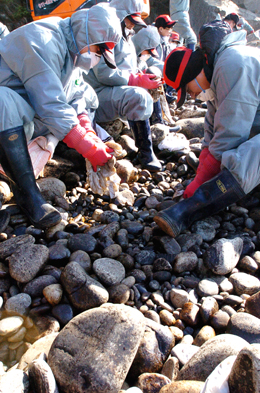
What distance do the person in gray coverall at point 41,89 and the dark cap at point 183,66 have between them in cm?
52

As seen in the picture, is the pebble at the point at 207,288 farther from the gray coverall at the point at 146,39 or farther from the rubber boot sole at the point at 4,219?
the gray coverall at the point at 146,39

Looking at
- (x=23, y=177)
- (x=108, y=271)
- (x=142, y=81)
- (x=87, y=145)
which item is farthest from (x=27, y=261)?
(x=142, y=81)

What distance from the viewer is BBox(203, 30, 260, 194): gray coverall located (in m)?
2.34

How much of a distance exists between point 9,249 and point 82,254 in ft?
1.62

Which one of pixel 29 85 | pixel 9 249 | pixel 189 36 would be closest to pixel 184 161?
pixel 29 85

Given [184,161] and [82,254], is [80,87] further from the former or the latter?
[82,254]

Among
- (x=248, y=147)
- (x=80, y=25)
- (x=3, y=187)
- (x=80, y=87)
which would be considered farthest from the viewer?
(x=80, y=87)

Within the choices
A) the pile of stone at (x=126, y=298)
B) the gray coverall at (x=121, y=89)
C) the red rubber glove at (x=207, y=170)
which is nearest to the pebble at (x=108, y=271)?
the pile of stone at (x=126, y=298)

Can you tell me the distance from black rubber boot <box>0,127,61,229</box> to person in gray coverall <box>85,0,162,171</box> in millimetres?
1536

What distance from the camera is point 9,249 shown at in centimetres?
210

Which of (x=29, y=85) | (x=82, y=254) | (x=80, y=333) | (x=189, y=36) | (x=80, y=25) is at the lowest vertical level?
(x=189, y=36)

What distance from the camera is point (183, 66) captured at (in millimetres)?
2557

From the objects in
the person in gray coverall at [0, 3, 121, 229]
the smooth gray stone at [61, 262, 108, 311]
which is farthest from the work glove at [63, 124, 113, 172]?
the smooth gray stone at [61, 262, 108, 311]

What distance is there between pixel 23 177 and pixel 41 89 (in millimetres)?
684
